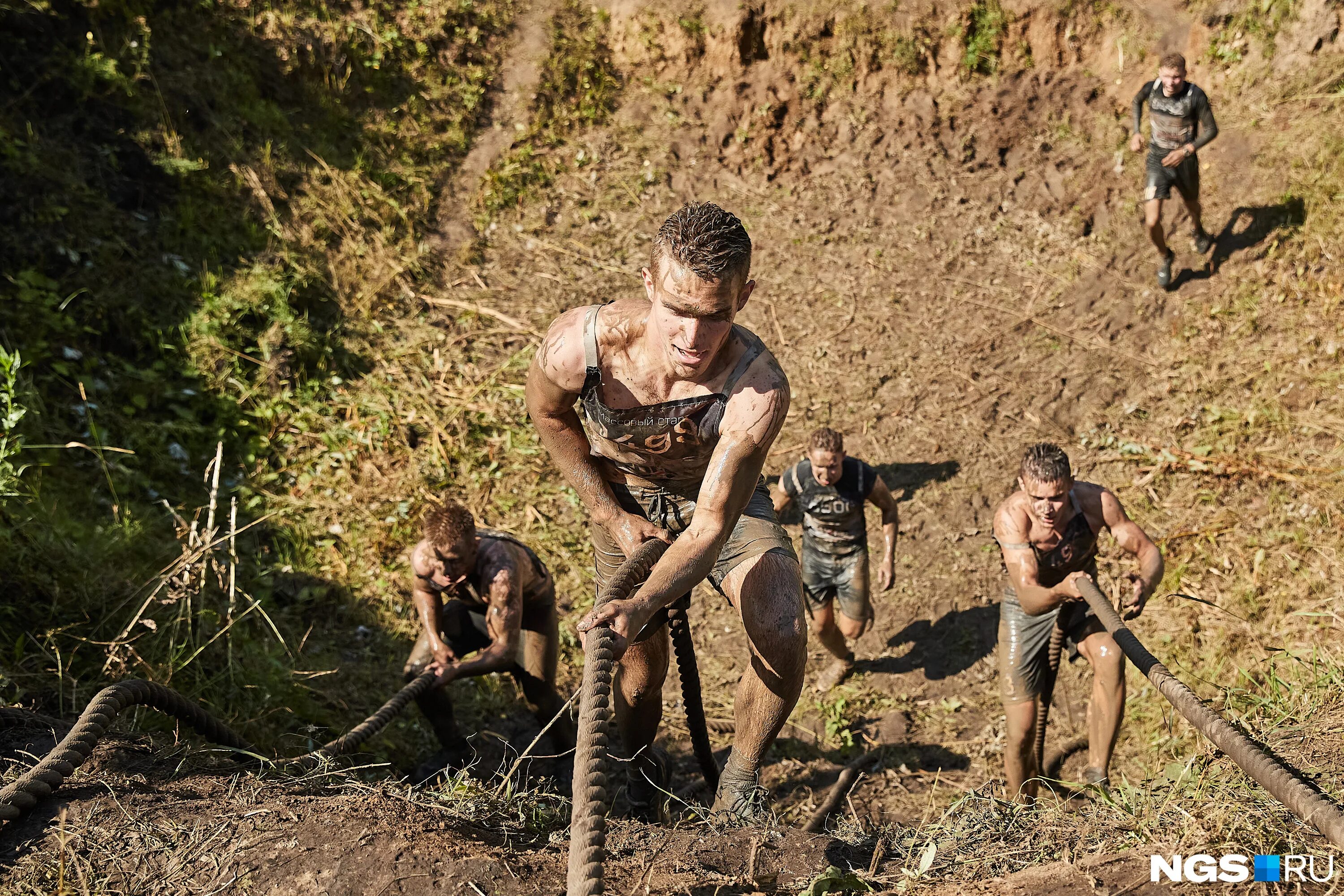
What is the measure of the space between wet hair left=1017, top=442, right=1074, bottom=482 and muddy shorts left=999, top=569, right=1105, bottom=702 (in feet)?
2.39

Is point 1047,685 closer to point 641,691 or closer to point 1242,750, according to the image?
point 1242,750

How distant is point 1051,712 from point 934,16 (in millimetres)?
7436

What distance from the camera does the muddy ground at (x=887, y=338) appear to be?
3545 mm

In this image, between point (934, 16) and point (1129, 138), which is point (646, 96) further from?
point (1129, 138)

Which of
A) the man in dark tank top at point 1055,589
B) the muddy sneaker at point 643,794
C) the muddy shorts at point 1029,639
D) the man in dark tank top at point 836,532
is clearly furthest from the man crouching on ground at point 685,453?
the man in dark tank top at point 836,532

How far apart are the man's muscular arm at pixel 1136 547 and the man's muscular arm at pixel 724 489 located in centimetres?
257

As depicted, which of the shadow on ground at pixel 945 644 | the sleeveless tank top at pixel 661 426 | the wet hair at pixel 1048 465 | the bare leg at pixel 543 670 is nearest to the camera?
the sleeveless tank top at pixel 661 426

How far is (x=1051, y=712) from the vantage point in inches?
262

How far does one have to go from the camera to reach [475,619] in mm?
6004

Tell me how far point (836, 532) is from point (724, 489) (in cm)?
331

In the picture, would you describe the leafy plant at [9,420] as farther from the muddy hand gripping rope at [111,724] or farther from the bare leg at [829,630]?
the bare leg at [829,630]

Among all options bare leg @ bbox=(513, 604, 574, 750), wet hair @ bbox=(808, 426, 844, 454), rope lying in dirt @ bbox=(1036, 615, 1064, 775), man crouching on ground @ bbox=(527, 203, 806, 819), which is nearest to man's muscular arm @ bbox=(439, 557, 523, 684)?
bare leg @ bbox=(513, 604, 574, 750)

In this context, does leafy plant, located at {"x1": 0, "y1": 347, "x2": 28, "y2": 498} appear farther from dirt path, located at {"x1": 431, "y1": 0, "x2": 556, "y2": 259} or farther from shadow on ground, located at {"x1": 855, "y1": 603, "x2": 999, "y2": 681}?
shadow on ground, located at {"x1": 855, "y1": 603, "x2": 999, "y2": 681}

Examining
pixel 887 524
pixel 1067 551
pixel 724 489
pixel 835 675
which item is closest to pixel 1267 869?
pixel 724 489
